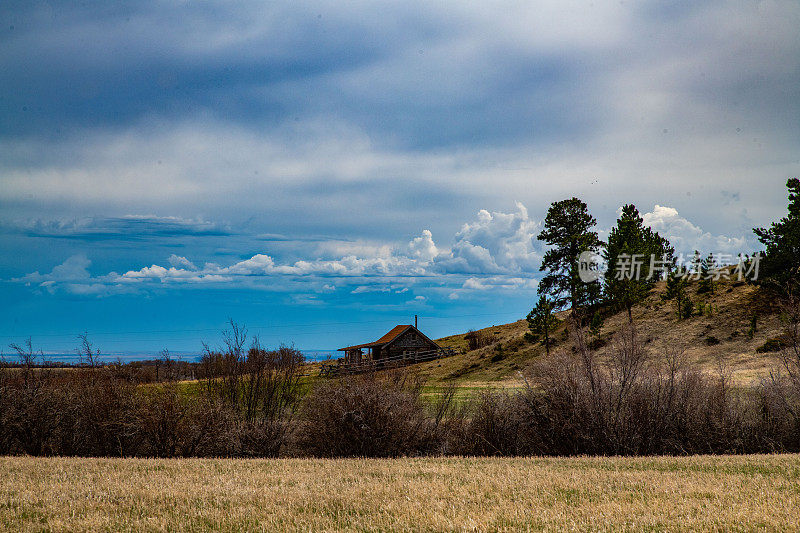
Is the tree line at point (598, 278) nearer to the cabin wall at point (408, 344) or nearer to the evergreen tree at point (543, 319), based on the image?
the evergreen tree at point (543, 319)

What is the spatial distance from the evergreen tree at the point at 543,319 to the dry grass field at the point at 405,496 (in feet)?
139

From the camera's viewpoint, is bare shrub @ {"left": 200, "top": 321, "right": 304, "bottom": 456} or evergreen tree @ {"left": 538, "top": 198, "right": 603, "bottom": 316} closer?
bare shrub @ {"left": 200, "top": 321, "right": 304, "bottom": 456}

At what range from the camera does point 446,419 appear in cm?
1582

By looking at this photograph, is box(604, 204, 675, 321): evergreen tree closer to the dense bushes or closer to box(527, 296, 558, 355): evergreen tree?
box(527, 296, 558, 355): evergreen tree

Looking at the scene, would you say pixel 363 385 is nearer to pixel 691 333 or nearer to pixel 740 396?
pixel 740 396

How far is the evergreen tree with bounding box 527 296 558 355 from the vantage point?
175ft

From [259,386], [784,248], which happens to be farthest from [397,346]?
[259,386]

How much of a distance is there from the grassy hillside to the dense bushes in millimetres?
25996

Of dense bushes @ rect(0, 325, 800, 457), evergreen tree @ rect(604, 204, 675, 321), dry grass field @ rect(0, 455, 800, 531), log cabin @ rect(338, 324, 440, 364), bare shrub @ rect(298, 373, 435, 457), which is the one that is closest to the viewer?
dry grass field @ rect(0, 455, 800, 531)

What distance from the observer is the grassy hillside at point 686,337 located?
44.5 meters

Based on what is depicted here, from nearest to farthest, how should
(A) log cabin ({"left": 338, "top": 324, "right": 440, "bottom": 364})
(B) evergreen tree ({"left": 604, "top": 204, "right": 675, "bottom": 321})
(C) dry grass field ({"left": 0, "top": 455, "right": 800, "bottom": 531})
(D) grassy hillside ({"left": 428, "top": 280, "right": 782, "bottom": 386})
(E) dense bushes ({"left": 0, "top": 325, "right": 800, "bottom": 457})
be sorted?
(C) dry grass field ({"left": 0, "top": 455, "right": 800, "bottom": 531}), (E) dense bushes ({"left": 0, "top": 325, "right": 800, "bottom": 457}), (D) grassy hillside ({"left": 428, "top": 280, "right": 782, "bottom": 386}), (B) evergreen tree ({"left": 604, "top": 204, "right": 675, "bottom": 321}), (A) log cabin ({"left": 338, "top": 324, "right": 440, "bottom": 364})

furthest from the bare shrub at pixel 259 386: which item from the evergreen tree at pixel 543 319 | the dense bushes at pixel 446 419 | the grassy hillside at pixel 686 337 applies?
the evergreen tree at pixel 543 319

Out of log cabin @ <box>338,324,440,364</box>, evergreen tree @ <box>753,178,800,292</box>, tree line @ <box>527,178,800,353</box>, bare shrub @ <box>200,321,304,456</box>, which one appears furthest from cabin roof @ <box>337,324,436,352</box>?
bare shrub @ <box>200,321,304,456</box>

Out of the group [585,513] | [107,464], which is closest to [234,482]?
[107,464]
